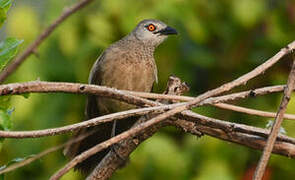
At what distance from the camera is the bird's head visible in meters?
4.64

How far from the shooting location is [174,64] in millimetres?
5219

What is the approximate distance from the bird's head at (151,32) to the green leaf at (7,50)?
2650mm

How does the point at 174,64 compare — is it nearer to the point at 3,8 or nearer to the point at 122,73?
the point at 122,73

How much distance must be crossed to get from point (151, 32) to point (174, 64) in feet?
1.92

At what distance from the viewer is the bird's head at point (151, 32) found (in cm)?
464

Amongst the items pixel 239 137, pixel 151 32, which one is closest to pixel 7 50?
pixel 239 137

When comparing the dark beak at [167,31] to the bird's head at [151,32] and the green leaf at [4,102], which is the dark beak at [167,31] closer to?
the bird's head at [151,32]

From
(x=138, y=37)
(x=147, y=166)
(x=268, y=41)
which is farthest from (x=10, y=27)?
(x=268, y=41)

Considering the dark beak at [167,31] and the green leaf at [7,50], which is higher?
the dark beak at [167,31]

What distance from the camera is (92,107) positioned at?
4.46 metres

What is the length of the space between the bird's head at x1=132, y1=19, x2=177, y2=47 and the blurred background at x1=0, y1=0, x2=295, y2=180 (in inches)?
10.1

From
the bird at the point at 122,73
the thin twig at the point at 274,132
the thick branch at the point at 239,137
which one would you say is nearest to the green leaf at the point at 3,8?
the thick branch at the point at 239,137

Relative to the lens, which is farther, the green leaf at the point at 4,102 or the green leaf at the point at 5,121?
the green leaf at the point at 4,102

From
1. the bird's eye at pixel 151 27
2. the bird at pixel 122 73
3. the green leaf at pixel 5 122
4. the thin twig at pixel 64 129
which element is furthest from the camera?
the bird's eye at pixel 151 27
